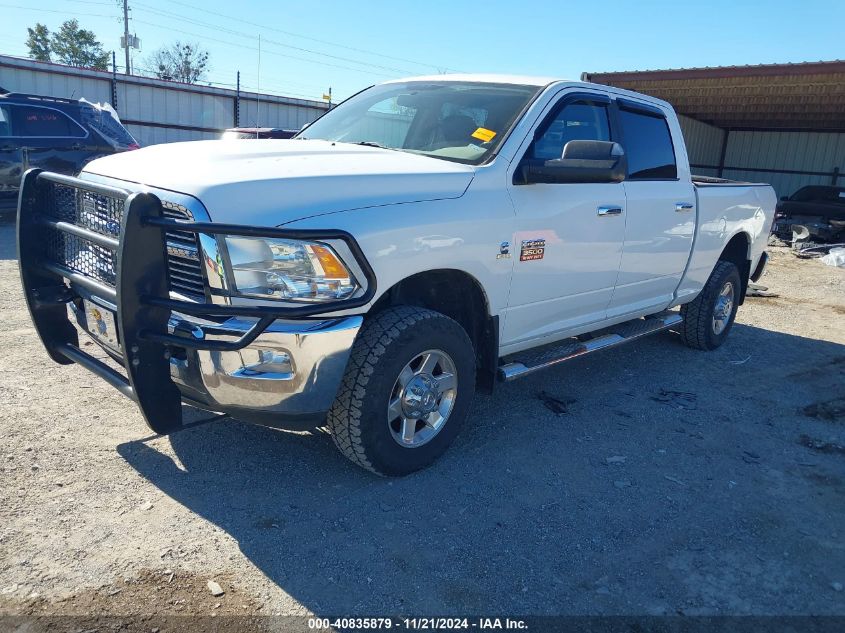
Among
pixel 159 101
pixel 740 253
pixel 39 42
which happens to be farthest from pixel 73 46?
pixel 740 253

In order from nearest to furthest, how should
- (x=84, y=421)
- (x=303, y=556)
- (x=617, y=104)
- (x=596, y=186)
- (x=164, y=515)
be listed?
(x=303, y=556), (x=164, y=515), (x=84, y=421), (x=596, y=186), (x=617, y=104)

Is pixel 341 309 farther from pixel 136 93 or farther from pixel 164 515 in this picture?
pixel 136 93

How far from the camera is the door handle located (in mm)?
4410

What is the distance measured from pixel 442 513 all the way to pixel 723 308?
14.7 feet

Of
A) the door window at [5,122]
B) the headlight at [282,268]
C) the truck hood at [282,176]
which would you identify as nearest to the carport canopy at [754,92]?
the door window at [5,122]

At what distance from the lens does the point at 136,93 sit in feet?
61.3

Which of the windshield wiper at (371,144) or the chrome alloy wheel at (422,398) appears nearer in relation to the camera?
the chrome alloy wheel at (422,398)

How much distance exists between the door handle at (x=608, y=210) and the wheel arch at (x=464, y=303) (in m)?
1.08

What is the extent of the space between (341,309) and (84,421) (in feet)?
→ 6.54

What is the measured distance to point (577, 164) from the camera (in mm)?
3783

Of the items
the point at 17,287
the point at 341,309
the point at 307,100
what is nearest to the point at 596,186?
the point at 341,309

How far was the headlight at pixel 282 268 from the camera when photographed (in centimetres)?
290

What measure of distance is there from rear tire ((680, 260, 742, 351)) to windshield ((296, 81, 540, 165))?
3042 millimetres

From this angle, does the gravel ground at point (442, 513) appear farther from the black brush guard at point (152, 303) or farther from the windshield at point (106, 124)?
the windshield at point (106, 124)
